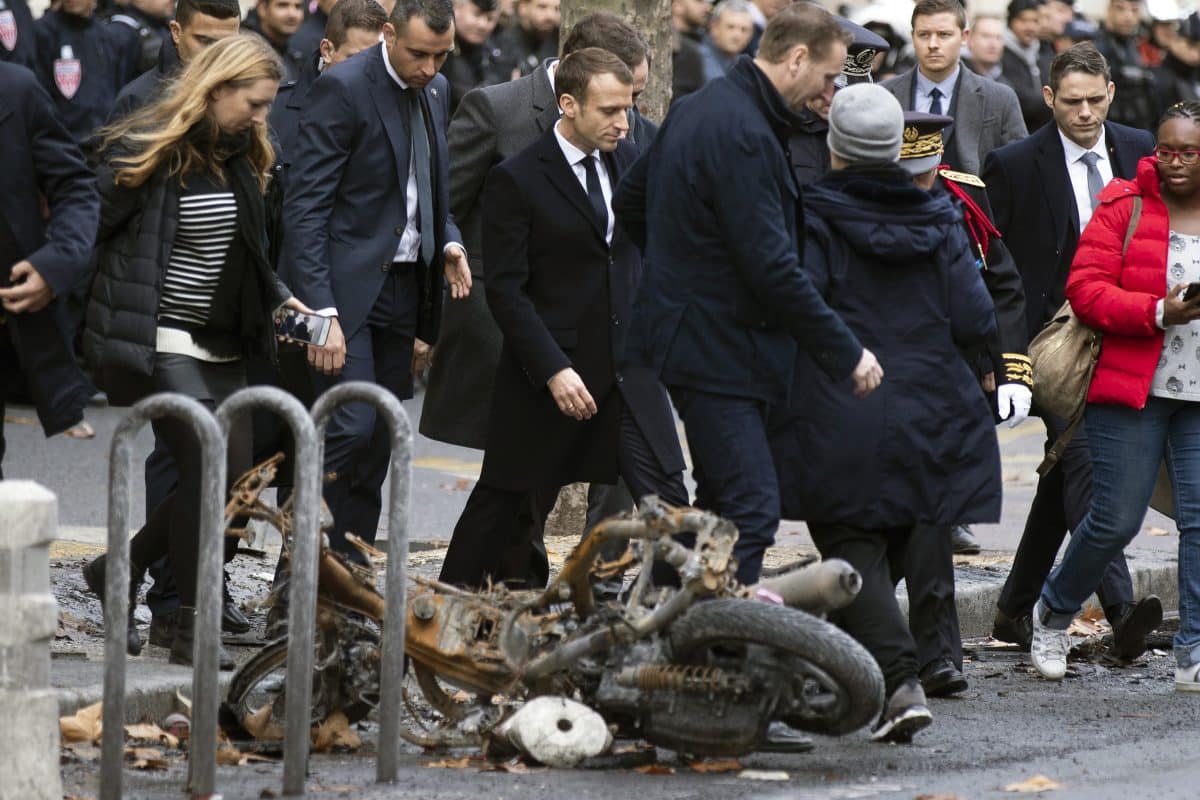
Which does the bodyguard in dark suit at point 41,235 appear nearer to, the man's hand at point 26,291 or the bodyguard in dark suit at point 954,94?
the man's hand at point 26,291

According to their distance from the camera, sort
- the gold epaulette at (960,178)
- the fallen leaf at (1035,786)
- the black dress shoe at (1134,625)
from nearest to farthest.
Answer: the fallen leaf at (1035,786) → the gold epaulette at (960,178) → the black dress shoe at (1134,625)

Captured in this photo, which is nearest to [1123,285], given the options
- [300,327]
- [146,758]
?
[300,327]

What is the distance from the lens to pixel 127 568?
568 cm

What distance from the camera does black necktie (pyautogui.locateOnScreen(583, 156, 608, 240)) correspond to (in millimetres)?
8047

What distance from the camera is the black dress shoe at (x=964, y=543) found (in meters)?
11.0

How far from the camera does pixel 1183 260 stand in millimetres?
8086

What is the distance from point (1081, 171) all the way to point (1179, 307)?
1484 mm

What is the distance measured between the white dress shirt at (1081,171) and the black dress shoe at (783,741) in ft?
10.8

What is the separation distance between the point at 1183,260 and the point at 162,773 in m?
3.82

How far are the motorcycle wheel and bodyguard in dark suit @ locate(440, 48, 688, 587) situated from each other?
71.8 inches

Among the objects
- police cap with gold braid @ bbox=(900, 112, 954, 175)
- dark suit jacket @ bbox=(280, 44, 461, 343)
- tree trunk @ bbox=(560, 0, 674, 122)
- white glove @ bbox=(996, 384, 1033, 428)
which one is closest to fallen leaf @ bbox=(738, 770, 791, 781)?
white glove @ bbox=(996, 384, 1033, 428)

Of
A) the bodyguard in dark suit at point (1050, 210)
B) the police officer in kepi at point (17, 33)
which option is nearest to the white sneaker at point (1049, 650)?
the bodyguard in dark suit at point (1050, 210)

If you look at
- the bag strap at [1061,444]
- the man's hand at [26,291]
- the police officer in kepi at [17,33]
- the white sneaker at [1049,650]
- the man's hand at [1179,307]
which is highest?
the police officer in kepi at [17,33]

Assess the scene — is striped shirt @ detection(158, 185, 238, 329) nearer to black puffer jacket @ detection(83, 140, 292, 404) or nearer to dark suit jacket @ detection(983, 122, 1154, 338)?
black puffer jacket @ detection(83, 140, 292, 404)
